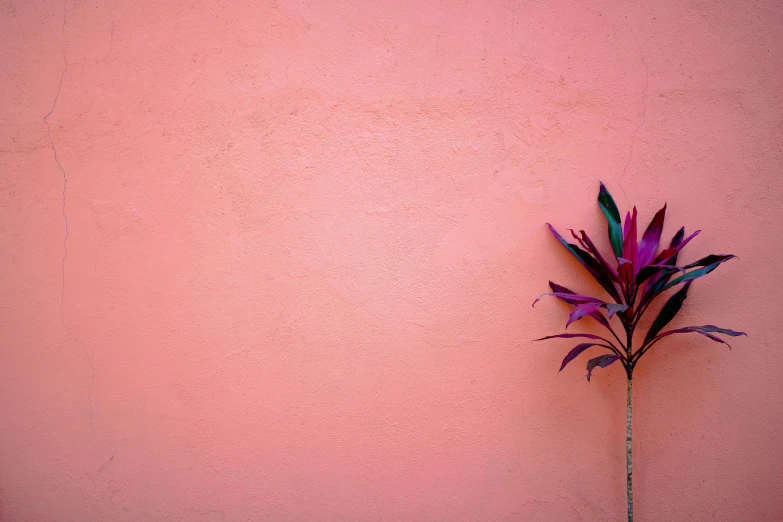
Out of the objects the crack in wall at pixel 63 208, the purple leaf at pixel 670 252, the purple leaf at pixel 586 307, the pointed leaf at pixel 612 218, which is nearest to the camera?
the purple leaf at pixel 586 307

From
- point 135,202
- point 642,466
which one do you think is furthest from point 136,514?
point 642,466

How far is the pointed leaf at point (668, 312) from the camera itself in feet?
5.70

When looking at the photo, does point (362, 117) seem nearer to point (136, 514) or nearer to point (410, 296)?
point (410, 296)

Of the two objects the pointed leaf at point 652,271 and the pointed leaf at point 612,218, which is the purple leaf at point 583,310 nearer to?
the pointed leaf at point 652,271

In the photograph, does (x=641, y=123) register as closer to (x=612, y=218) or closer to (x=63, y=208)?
(x=612, y=218)

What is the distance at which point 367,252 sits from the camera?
2.00 m

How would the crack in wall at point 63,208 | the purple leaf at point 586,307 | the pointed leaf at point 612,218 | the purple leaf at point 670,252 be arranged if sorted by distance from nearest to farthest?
the purple leaf at point 586,307
the purple leaf at point 670,252
the pointed leaf at point 612,218
the crack in wall at point 63,208

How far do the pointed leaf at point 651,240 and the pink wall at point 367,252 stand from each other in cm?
12

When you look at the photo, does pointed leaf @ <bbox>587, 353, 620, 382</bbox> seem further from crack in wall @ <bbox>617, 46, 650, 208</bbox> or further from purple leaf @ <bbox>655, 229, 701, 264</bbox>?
crack in wall @ <bbox>617, 46, 650, 208</bbox>

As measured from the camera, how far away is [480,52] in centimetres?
196

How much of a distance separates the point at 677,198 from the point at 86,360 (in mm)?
2514

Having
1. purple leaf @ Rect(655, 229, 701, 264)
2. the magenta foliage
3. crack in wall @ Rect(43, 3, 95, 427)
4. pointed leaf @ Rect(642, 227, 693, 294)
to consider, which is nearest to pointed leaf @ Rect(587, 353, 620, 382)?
the magenta foliage

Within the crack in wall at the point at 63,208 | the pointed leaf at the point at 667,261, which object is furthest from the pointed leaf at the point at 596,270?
the crack in wall at the point at 63,208

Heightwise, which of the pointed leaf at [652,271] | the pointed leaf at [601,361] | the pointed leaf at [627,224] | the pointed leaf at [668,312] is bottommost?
the pointed leaf at [601,361]
